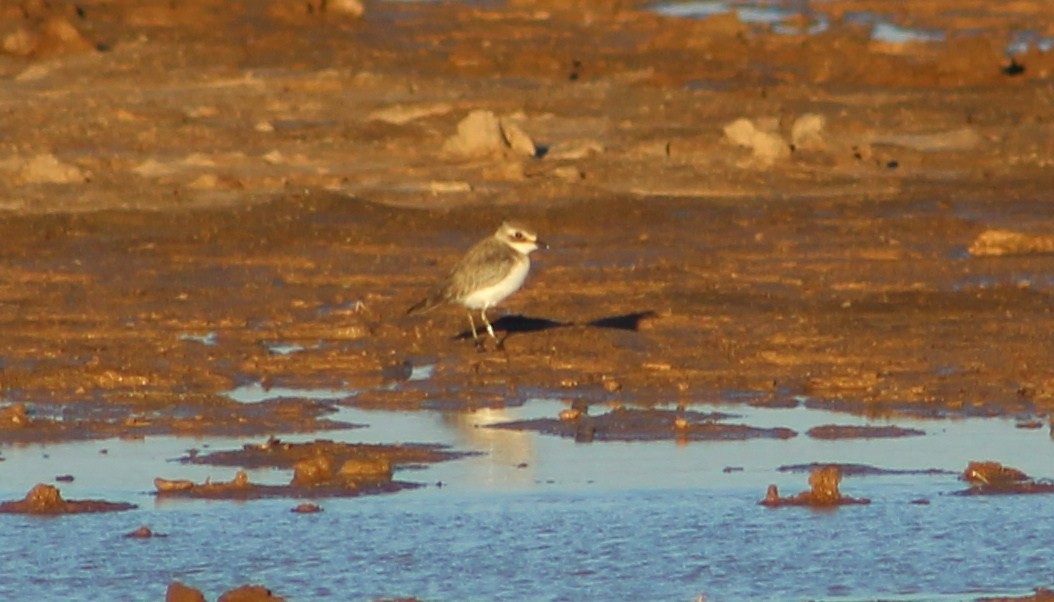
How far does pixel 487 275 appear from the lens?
13555 mm

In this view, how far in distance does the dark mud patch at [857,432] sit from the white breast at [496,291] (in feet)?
8.07

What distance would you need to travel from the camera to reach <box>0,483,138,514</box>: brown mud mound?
979 centimetres

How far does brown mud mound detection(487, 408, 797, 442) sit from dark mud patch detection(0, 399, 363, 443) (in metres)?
0.97

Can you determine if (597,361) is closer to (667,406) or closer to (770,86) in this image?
(667,406)

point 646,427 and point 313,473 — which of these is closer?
point 313,473

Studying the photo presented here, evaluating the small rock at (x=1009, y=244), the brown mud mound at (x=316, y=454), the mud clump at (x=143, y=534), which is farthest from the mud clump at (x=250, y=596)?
the small rock at (x=1009, y=244)

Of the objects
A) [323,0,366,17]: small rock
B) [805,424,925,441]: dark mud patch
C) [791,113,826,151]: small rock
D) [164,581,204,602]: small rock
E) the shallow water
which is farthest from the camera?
[323,0,366,17]: small rock

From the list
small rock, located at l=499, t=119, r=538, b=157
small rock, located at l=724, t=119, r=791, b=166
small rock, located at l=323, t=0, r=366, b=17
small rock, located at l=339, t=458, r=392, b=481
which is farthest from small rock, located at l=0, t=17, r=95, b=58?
small rock, located at l=339, t=458, r=392, b=481

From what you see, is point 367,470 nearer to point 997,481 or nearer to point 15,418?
point 15,418

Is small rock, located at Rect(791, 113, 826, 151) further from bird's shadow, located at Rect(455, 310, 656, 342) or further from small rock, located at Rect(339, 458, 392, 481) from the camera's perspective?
small rock, located at Rect(339, 458, 392, 481)

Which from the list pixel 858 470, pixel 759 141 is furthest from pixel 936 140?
pixel 858 470

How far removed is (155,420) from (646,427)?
2326 mm

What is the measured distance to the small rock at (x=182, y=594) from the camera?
25.1ft

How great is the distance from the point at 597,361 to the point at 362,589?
5059 millimetres
